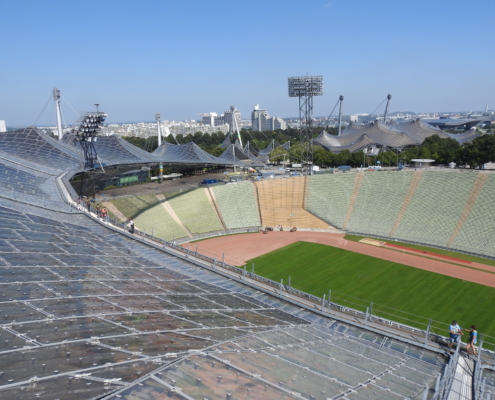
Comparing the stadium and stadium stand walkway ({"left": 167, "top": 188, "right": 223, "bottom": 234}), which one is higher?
the stadium

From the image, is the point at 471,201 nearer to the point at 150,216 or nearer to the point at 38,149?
the point at 150,216

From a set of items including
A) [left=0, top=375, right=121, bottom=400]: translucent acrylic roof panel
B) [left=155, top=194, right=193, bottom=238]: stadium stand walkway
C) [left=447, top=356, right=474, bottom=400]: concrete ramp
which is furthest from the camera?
[left=155, top=194, right=193, bottom=238]: stadium stand walkway

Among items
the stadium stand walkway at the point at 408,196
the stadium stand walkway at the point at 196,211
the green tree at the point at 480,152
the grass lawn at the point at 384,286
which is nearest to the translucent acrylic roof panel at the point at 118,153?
the stadium stand walkway at the point at 196,211

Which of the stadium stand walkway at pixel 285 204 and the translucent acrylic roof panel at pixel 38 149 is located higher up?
the translucent acrylic roof panel at pixel 38 149

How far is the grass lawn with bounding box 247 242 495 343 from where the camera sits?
2508 cm

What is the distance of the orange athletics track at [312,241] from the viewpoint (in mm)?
33312

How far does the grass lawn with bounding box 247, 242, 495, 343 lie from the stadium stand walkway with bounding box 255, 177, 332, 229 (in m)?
A: 9.76

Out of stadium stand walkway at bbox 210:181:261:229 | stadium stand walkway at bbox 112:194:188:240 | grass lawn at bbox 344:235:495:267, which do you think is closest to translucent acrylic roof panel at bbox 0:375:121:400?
stadium stand walkway at bbox 112:194:188:240

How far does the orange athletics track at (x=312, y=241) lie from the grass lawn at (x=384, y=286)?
4.54 ft

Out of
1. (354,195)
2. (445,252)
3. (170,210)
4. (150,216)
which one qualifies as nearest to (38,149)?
(150,216)

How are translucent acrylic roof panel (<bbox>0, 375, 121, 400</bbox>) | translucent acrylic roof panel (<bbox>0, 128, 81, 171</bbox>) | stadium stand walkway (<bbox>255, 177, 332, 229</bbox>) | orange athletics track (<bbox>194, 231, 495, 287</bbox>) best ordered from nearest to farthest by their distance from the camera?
translucent acrylic roof panel (<bbox>0, 375, 121, 400</bbox>) < orange athletics track (<bbox>194, 231, 495, 287</bbox>) < translucent acrylic roof panel (<bbox>0, 128, 81, 171</bbox>) < stadium stand walkway (<bbox>255, 177, 332, 229</bbox>)

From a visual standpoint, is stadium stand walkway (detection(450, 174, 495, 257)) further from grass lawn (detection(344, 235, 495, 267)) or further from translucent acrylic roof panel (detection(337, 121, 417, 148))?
translucent acrylic roof panel (detection(337, 121, 417, 148))

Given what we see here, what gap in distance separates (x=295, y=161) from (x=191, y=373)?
253 feet

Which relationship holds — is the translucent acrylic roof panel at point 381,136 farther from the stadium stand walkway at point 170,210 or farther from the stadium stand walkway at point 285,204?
the stadium stand walkway at point 170,210
